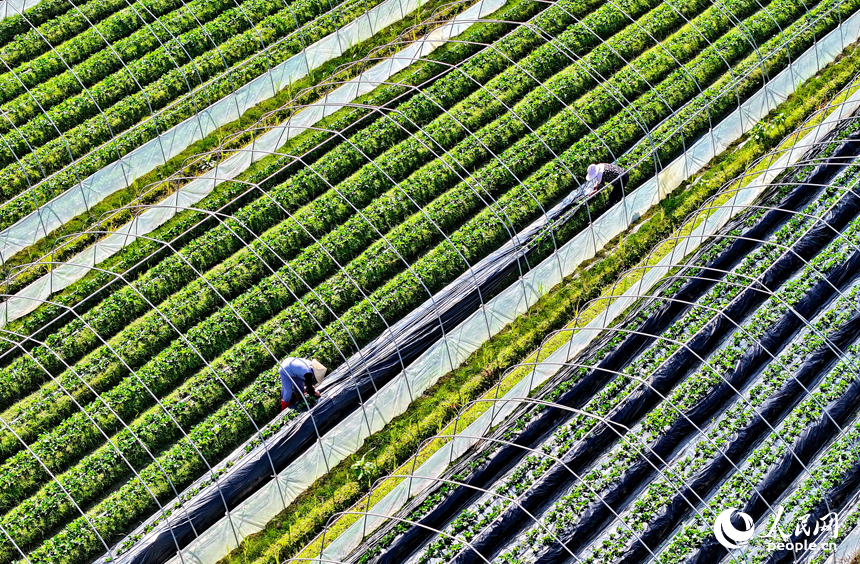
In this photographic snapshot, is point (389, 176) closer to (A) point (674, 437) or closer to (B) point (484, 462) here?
(B) point (484, 462)

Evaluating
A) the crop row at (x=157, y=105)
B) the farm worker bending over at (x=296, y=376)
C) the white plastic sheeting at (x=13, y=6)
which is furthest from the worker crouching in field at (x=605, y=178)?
the white plastic sheeting at (x=13, y=6)

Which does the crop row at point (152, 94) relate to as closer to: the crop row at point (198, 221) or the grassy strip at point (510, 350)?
the crop row at point (198, 221)

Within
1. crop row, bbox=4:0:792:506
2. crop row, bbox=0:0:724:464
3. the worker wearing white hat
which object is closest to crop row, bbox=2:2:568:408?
crop row, bbox=0:0:724:464

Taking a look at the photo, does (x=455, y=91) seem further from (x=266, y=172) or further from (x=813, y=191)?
(x=813, y=191)

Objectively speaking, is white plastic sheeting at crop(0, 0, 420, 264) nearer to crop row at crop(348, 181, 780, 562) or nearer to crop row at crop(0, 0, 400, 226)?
crop row at crop(0, 0, 400, 226)

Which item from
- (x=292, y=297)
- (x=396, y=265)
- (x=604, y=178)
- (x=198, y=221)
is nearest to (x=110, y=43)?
(x=198, y=221)

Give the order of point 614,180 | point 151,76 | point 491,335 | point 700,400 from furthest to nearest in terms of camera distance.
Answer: point 151,76 → point 614,180 → point 491,335 → point 700,400

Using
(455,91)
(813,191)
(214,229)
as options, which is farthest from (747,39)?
(214,229)
